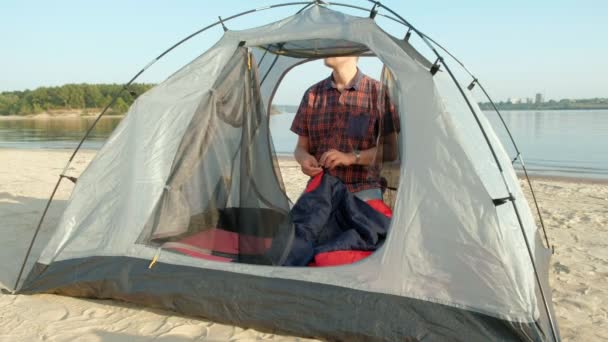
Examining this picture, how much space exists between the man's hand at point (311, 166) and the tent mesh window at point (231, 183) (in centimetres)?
23

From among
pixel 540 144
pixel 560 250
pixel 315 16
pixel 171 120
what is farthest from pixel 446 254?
pixel 540 144

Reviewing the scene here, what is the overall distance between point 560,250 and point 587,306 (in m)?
1.30

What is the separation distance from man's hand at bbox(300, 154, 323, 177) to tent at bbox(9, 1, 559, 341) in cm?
28

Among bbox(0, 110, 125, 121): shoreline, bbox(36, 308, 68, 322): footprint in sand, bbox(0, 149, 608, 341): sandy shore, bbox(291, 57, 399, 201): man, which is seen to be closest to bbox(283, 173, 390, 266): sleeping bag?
bbox(291, 57, 399, 201): man

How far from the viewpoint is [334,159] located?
3.32 meters

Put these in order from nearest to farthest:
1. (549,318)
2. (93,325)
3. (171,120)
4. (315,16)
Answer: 1. (549,318)
2. (93,325)
3. (315,16)
4. (171,120)

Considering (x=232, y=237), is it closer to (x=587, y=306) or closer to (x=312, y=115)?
(x=312, y=115)

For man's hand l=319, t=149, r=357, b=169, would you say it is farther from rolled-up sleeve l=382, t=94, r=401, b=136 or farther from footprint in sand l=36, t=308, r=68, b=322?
footprint in sand l=36, t=308, r=68, b=322

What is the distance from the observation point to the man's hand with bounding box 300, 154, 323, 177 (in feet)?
11.3

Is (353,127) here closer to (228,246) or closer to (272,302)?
(228,246)

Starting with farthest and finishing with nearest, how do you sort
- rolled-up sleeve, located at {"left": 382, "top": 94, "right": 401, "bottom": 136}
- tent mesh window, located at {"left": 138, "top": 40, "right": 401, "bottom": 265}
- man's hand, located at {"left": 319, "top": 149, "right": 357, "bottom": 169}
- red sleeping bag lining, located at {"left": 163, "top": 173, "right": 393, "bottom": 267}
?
1. rolled-up sleeve, located at {"left": 382, "top": 94, "right": 401, "bottom": 136}
2. man's hand, located at {"left": 319, "top": 149, "right": 357, "bottom": 169}
3. tent mesh window, located at {"left": 138, "top": 40, "right": 401, "bottom": 265}
4. red sleeping bag lining, located at {"left": 163, "top": 173, "right": 393, "bottom": 267}

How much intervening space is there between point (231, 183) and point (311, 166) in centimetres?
58

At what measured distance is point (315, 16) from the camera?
298cm

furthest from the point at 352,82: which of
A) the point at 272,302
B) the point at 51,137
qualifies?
the point at 51,137
